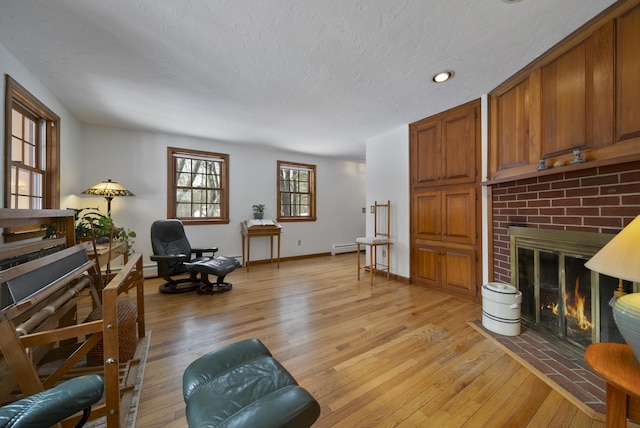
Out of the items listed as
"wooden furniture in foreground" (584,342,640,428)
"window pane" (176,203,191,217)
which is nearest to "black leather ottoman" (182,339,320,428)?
"wooden furniture in foreground" (584,342,640,428)

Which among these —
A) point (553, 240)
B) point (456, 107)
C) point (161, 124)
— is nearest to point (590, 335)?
point (553, 240)

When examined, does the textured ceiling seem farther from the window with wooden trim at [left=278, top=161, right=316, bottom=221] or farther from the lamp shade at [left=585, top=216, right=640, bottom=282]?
the window with wooden trim at [left=278, top=161, right=316, bottom=221]

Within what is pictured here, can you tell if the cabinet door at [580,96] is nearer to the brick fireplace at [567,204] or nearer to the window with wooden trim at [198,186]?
the brick fireplace at [567,204]

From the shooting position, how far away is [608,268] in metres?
1.03

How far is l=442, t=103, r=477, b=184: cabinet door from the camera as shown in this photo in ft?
9.34

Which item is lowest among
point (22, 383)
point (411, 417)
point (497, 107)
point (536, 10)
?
point (411, 417)

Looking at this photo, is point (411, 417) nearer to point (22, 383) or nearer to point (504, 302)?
point (504, 302)

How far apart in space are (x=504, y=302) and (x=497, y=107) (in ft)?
6.56

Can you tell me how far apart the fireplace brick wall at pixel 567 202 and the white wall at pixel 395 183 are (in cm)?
122

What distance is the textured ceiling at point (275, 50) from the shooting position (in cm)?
154

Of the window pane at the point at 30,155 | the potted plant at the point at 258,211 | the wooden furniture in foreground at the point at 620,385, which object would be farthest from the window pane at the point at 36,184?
the wooden furniture in foreground at the point at 620,385

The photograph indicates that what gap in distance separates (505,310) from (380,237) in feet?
6.89

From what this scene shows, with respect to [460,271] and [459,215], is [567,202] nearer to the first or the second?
[459,215]

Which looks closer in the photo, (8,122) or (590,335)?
(590,335)
